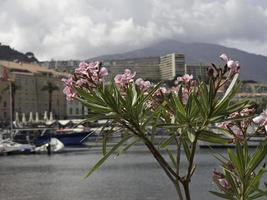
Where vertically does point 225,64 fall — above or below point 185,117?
above

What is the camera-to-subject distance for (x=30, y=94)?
6713 inches

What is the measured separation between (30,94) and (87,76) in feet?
551

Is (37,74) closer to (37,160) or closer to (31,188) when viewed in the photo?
(37,160)

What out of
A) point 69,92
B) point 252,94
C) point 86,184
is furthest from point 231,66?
point 86,184

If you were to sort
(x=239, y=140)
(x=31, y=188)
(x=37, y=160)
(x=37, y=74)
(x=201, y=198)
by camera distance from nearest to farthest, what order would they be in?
(x=239, y=140) < (x=201, y=198) < (x=31, y=188) < (x=37, y=160) < (x=37, y=74)

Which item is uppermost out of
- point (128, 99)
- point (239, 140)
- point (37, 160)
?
point (128, 99)

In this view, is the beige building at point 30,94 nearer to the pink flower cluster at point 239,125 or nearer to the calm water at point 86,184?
the calm water at point 86,184

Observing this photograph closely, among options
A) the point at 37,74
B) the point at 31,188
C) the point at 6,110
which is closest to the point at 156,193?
the point at 31,188

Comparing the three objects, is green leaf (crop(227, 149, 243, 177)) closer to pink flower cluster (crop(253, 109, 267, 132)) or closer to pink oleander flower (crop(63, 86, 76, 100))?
pink flower cluster (crop(253, 109, 267, 132))

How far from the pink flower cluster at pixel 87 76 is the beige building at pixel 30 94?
15471 cm

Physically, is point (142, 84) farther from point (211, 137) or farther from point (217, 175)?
point (217, 175)

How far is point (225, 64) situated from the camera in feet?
14.4

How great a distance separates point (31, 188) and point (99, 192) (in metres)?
7.27

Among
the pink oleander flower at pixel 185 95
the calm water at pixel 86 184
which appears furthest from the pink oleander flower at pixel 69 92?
the calm water at pixel 86 184
